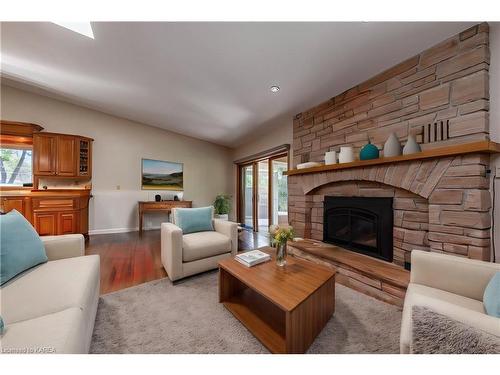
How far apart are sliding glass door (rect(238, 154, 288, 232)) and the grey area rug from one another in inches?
107

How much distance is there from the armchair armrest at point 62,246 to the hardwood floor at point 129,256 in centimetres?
53

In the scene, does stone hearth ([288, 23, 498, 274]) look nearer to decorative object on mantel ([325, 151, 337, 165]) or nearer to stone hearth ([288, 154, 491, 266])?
stone hearth ([288, 154, 491, 266])

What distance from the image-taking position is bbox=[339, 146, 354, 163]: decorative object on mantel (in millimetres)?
2422

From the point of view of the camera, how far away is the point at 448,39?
5.65ft

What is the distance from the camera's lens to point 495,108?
5.07 ft

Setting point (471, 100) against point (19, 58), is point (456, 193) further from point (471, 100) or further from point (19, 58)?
point (19, 58)

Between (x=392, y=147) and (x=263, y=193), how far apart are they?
3.34 metres

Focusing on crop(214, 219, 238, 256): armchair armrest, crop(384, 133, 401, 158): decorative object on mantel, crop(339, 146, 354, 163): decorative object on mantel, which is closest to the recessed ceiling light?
crop(214, 219, 238, 256): armchair armrest

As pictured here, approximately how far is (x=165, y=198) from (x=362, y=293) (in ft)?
15.5

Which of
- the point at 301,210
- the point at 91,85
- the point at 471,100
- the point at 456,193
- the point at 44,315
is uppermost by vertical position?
the point at 91,85

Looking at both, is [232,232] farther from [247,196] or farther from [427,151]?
[247,196]

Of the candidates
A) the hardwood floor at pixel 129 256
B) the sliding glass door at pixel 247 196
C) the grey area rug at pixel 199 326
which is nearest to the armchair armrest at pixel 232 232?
the grey area rug at pixel 199 326

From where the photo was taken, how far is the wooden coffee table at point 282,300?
3.65 feet

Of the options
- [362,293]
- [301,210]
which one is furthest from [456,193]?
[301,210]
